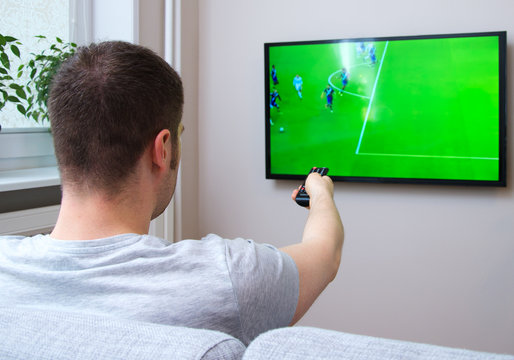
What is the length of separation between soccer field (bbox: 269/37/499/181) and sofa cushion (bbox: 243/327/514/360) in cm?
225

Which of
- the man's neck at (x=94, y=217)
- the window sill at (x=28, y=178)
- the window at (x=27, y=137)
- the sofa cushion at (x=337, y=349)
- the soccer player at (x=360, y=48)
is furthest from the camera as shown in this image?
the soccer player at (x=360, y=48)

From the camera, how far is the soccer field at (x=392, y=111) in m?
2.56

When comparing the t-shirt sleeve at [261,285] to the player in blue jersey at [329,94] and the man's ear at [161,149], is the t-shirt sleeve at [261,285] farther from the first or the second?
the player in blue jersey at [329,94]

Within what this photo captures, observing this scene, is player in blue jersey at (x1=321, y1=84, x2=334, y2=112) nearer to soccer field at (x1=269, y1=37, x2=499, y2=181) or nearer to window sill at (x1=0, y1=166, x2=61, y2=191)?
soccer field at (x1=269, y1=37, x2=499, y2=181)

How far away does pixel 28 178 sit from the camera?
224cm

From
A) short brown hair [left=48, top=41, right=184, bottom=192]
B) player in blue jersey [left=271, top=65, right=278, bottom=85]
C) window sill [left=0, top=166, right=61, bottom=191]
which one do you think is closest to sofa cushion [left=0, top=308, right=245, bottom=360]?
short brown hair [left=48, top=41, right=184, bottom=192]

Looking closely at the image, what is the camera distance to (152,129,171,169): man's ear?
97 cm

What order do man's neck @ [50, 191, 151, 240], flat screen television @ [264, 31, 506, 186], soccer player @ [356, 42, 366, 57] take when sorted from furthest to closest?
soccer player @ [356, 42, 366, 57] < flat screen television @ [264, 31, 506, 186] < man's neck @ [50, 191, 151, 240]

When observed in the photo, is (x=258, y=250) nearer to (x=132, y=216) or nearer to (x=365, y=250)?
(x=132, y=216)

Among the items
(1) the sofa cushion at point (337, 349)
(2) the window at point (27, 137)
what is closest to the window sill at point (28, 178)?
(2) the window at point (27, 137)

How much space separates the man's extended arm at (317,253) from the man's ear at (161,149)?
0.28 m

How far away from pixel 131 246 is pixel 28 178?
62.5 inches

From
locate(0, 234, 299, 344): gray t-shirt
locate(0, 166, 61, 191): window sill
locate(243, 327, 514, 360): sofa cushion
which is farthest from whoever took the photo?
locate(0, 166, 61, 191): window sill

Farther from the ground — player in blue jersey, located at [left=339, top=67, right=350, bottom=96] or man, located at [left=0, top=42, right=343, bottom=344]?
player in blue jersey, located at [left=339, top=67, right=350, bottom=96]
